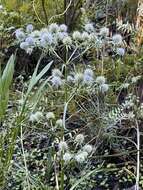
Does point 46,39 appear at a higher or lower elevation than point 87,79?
higher

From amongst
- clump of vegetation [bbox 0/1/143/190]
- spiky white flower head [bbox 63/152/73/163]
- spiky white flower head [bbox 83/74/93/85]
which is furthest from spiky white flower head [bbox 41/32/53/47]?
spiky white flower head [bbox 63/152/73/163]

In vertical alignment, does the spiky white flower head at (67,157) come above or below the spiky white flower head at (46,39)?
below

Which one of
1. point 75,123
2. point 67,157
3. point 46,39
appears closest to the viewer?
point 67,157

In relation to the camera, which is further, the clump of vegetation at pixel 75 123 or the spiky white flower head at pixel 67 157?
the clump of vegetation at pixel 75 123

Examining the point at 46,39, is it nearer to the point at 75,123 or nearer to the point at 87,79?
the point at 87,79

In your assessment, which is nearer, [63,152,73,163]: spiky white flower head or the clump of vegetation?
[63,152,73,163]: spiky white flower head

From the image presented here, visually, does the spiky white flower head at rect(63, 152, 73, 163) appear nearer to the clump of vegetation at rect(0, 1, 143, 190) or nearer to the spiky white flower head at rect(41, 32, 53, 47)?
the clump of vegetation at rect(0, 1, 143, 190)

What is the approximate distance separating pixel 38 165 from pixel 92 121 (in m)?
0.34

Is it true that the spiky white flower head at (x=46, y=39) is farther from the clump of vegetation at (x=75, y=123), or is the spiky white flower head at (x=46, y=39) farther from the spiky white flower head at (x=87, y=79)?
the spiky white flower head at (x=87, y=79)

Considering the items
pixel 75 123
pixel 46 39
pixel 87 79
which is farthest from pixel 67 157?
pixel 75 123

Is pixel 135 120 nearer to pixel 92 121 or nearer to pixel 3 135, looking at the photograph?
pixel 92 121

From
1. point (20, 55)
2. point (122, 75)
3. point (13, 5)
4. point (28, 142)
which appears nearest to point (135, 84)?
point (122, 75)

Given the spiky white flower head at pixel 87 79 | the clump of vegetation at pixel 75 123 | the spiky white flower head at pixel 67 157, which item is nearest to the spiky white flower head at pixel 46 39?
the clump of vegetation at pixel 75 123

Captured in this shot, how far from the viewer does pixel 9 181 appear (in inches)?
86.7
